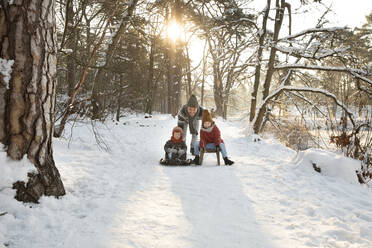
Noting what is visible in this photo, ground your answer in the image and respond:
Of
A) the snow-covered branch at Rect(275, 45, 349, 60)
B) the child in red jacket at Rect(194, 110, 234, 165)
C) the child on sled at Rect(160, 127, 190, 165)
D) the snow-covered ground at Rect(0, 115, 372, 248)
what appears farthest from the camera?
the snow-covered branch at Rect(275, 45, 349, 60)

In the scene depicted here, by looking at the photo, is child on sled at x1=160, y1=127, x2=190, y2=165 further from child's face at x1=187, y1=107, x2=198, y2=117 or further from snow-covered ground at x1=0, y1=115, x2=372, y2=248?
child's face at x1=187, y1=107, x2=198, y2=117

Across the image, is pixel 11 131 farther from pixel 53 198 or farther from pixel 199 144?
pixel 199 144

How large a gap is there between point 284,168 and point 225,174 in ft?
4.19

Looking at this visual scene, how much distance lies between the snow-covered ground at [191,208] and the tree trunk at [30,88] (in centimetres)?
15

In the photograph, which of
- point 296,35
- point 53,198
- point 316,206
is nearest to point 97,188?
point 53,198

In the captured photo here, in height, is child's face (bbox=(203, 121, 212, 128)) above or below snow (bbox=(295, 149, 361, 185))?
above

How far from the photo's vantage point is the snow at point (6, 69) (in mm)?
1893

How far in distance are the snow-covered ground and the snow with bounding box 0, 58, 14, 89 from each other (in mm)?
665

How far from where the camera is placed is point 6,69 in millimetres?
1903

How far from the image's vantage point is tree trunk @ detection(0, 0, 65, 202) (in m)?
1.92

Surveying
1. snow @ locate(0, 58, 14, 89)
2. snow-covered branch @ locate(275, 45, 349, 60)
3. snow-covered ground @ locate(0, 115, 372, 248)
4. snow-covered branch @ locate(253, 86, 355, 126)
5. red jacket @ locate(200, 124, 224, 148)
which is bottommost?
snow-covered ground @ locate(0, 115, 372, 248)

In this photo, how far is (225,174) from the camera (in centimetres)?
412

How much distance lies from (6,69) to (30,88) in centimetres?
22

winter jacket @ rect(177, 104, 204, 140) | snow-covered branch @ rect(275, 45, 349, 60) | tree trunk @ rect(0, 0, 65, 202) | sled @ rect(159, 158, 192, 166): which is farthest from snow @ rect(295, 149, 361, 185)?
tree trunk @ rect(0, 0, 65, 202)
